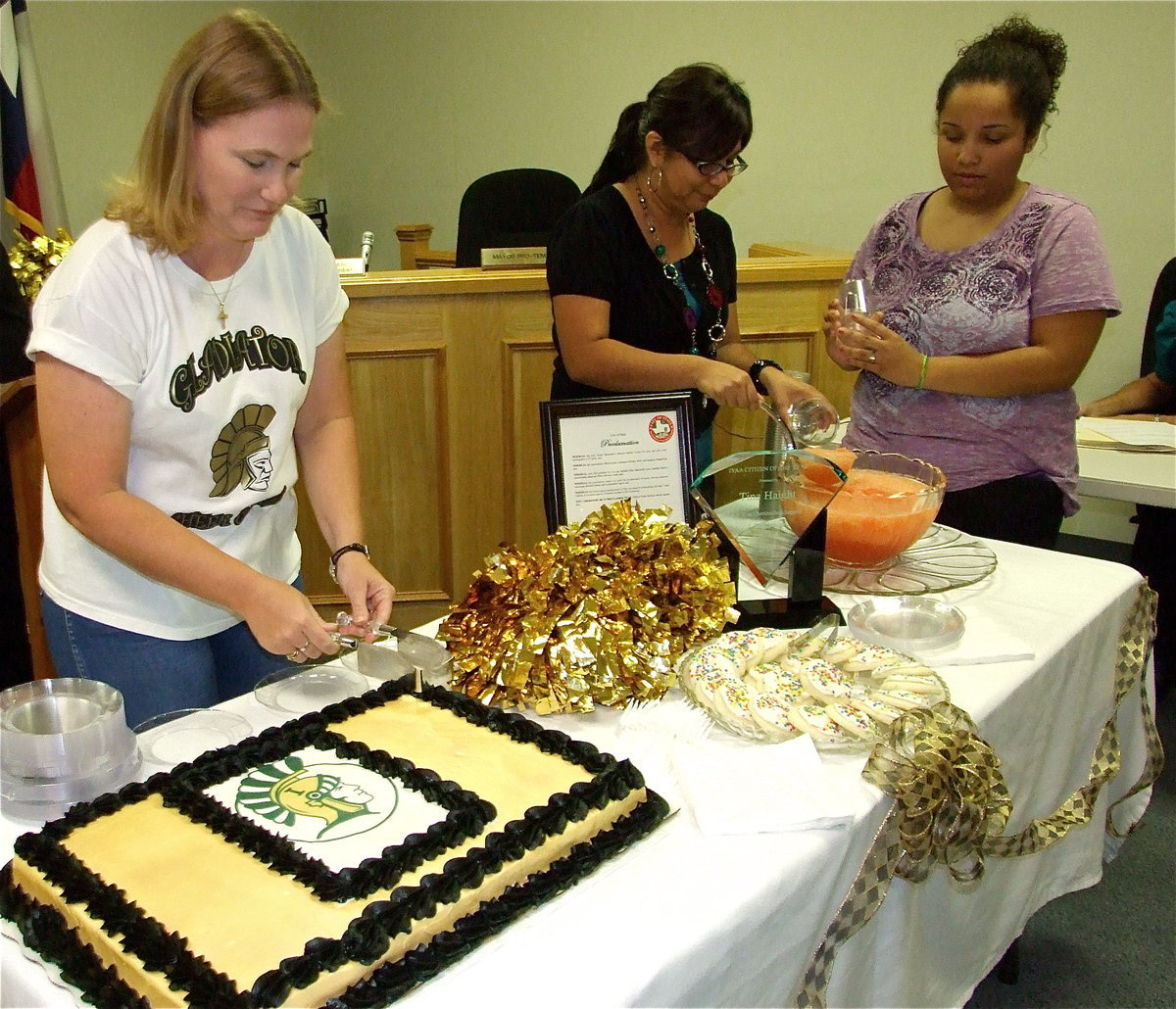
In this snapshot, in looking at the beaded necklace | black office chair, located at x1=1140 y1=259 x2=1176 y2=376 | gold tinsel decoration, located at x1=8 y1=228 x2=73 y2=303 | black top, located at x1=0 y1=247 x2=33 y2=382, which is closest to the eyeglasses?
the beaded necklace

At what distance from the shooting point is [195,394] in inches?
51.6

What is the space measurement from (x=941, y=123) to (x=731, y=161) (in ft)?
1.28

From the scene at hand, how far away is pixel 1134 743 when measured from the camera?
1.75 meters

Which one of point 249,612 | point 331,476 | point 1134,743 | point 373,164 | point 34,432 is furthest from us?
point 373,164

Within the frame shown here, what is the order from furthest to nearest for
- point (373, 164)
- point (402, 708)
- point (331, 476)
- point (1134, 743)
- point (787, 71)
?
point (373, 164) < point (787, 71) < point (1134, 743) < point (331, 476) < point (402, 708)

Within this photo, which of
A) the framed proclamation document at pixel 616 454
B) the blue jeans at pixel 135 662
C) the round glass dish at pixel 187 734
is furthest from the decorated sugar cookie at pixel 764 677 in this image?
the blue jeans at pixel 135 662

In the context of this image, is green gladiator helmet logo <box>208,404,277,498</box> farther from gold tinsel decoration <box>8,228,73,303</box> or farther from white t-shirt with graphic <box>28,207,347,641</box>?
gold tinsel decoration <box>8,228,73,303</box>

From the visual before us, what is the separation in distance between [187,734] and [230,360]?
0.49 metres

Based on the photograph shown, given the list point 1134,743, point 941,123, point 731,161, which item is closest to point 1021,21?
point 941,123

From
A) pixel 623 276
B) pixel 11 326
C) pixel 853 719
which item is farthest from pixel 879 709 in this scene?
pixel 11 326

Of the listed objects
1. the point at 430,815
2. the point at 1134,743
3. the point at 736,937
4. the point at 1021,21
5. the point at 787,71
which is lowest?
the point at 1134,743

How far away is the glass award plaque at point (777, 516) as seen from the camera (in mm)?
1413

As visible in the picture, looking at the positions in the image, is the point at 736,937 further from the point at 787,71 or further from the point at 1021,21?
the point at 787,71

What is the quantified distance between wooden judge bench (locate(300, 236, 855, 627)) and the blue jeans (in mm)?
1643
